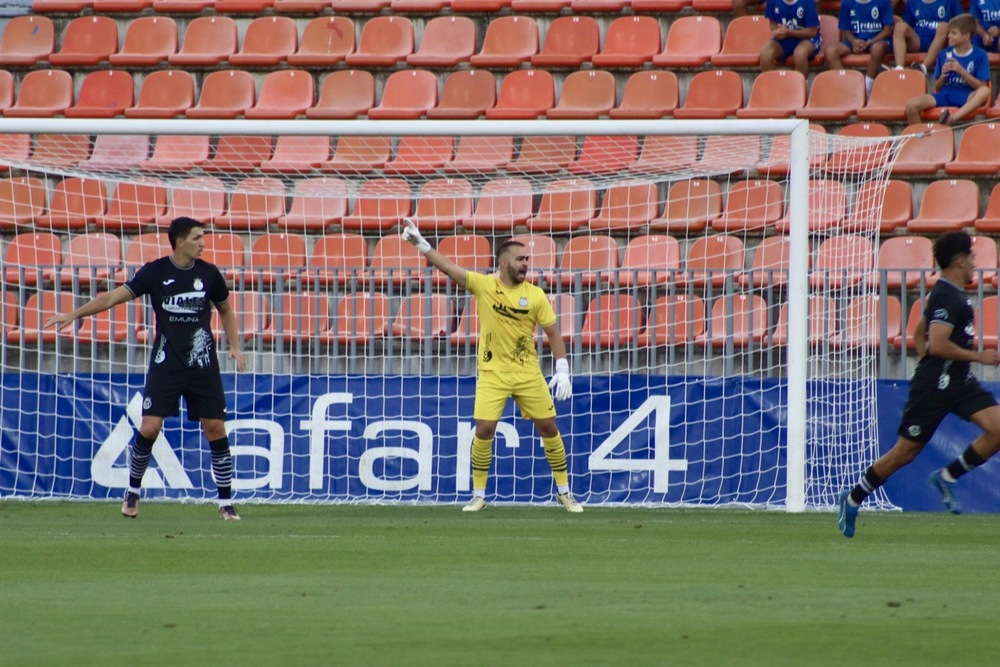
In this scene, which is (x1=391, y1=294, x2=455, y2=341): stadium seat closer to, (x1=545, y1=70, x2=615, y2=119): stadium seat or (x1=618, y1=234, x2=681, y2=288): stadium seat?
(x1=618, y1=234, x2=681, y2=288): stadium seat

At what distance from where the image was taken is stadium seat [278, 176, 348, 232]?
15.4 metres

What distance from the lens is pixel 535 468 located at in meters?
13.3

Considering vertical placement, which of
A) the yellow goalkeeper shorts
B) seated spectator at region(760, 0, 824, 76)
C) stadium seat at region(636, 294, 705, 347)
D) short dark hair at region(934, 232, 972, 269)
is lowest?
the yellow goalkeeper shorts

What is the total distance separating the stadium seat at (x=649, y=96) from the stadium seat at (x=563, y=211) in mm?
1714

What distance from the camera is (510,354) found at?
11.6m

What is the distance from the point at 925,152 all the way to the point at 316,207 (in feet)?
21.1

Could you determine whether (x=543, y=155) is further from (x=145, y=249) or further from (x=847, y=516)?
(x=847, y=516)

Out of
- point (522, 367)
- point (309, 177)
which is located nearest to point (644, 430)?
point (522, 367)

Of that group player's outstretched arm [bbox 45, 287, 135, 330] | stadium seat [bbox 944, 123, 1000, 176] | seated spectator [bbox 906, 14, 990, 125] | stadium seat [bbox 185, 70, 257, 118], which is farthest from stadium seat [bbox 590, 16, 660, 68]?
player's outstretched arm [bbox 45, 287, 135, 330]

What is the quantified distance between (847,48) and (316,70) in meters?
6.38

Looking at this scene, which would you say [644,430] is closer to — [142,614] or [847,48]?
[847,48]

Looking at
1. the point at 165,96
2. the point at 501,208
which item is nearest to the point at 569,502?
the point at 501,208

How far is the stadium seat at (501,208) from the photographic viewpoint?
48.6ft

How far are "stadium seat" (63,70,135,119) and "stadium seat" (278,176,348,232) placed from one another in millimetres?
3377
